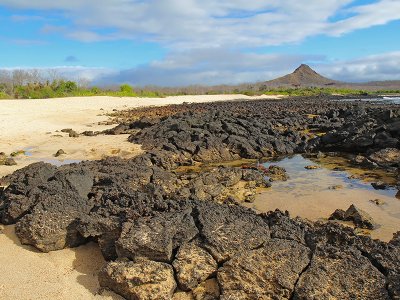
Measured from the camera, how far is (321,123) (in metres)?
23.2

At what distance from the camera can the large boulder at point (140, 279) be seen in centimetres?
496

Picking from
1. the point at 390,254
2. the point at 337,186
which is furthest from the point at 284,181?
the point at 390,254

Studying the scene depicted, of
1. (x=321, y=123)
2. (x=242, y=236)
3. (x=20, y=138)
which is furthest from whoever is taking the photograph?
(x=321, y=123)

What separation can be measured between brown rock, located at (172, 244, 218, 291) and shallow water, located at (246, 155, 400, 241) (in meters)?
3.73

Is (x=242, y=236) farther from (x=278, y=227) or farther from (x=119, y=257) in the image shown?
(x=119, y=257)

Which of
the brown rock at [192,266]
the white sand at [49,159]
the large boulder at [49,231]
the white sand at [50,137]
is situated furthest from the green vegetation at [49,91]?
the brown rock at [192,266]

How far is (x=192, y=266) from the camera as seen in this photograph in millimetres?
5156

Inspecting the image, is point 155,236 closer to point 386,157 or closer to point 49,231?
point 49,231

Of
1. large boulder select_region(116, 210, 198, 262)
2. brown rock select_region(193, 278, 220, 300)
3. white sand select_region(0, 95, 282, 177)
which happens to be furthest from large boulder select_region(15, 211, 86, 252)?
white sand select_region(0, 95, 282, 177)

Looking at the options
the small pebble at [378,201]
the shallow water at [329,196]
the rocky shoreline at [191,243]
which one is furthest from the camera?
the small pebble at [378,201]

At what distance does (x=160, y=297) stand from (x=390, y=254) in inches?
109

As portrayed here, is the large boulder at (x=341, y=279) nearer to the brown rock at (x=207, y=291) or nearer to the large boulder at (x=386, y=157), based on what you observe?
the brown rock at (x=207, y=291)

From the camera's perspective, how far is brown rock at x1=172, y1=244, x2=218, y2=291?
508 cm

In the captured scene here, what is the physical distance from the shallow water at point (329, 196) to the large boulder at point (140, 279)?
4228 millimetres
